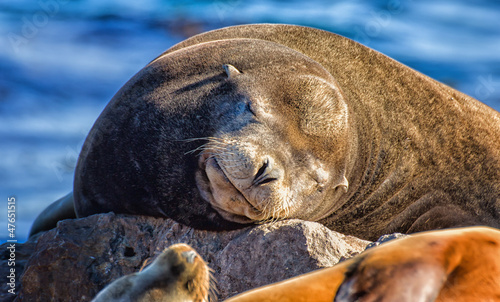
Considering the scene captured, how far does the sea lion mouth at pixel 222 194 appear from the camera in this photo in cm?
498

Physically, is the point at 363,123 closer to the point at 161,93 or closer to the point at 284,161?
the point at 284,161

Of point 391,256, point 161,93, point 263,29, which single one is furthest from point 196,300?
point 263,29

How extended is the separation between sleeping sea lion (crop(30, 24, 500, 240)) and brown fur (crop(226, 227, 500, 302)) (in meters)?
2.01

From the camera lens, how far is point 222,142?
5066mm

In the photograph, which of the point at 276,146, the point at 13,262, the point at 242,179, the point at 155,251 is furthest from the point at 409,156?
the point at 13,262

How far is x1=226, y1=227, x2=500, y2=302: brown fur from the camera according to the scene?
262 centimetres

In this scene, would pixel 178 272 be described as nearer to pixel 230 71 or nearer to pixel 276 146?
pixel 276 146

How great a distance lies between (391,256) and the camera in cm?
273

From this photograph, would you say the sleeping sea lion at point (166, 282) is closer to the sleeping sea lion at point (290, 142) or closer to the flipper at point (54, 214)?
the sleeping sea lion at point (290, 142)

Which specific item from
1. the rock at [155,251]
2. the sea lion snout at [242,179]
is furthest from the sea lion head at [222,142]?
the rock at [155,251]

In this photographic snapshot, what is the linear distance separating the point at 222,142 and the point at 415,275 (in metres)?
2.70

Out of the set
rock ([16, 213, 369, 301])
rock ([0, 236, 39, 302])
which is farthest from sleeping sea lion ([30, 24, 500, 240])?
rock ([0, 236, 39, 302])

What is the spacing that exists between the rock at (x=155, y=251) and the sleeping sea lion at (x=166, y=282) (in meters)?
1.98

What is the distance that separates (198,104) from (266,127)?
30.8 inches
